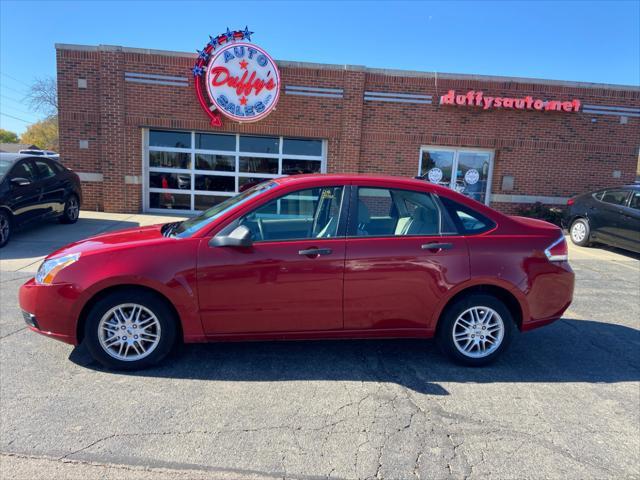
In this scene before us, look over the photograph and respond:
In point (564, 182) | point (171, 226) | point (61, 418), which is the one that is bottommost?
point (61, 418)

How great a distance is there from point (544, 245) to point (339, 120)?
9373 mm

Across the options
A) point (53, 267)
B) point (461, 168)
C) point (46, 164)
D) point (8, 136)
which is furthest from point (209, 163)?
point (8, 136)

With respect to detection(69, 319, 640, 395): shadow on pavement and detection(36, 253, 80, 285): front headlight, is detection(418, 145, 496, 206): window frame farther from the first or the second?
detection(36, 253, 80, 285): front headlight

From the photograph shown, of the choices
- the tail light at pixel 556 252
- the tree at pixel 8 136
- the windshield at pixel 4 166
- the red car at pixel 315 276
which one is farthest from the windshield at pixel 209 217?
the tree at pixel 8 136

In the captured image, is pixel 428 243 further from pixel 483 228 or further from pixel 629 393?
pixel 629 393

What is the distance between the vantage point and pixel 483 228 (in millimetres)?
3887

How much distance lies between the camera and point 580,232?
416 inches

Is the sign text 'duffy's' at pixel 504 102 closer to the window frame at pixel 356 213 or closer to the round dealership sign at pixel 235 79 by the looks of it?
the round dealership sign at pixel 235 79

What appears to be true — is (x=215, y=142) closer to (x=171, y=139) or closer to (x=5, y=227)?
(x=171, y=139)

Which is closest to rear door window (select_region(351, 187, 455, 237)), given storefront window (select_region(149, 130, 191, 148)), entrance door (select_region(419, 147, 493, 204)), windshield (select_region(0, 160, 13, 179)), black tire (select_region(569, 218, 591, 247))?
windshield (select_region(0, 160, 13, 179))

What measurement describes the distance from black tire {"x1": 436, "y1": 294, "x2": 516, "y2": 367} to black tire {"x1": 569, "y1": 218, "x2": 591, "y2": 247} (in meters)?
7.91

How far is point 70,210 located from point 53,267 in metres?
7.68

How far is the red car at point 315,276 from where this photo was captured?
3467 millimetres

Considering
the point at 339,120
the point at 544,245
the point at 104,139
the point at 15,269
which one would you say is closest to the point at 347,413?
the point at 544,245
